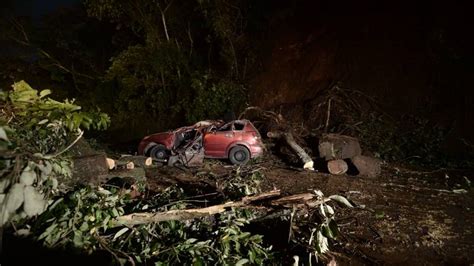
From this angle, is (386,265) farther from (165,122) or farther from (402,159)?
(165,122)

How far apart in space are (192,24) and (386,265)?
49.7 feet

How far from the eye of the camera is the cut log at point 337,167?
9203 mm

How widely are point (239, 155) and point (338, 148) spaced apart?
2.97 metres

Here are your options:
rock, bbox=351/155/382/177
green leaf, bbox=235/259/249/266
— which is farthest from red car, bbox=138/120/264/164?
green leaf, bbox=235/259/249/266

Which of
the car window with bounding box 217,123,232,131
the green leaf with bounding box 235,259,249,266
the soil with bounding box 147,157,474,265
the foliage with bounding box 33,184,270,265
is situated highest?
the car window with bounding box 217,123,232,131

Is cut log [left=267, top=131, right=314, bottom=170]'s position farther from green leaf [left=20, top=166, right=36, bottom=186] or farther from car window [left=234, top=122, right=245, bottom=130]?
green leaf [left=20, top=166, right=36, bottom=186]

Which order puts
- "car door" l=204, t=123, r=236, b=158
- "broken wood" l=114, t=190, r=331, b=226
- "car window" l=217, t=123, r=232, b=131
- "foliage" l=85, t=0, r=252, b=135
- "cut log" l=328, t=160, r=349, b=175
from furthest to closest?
"foliage" l=85, t=0, r=252, b=135, "car window" l=217, t=123, r=232, b=131, "car door" l=204, t=123, r=236, b=158, "cut log" l=328, t=160, r=349, b=175, "broken wood" l=114, t=190, r=331, b=226

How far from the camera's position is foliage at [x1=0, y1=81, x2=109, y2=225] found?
2.66 meters

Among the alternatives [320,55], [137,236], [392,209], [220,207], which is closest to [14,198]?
[137,236]

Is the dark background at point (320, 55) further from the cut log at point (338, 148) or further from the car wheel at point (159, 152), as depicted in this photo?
the car wheel at point (159, 152)

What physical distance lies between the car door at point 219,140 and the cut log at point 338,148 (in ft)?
9.14

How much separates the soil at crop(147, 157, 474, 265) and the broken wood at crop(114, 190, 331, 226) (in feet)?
1.65

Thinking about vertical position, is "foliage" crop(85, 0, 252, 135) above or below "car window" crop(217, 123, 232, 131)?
above

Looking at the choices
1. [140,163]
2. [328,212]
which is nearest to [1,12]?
[140,163]
